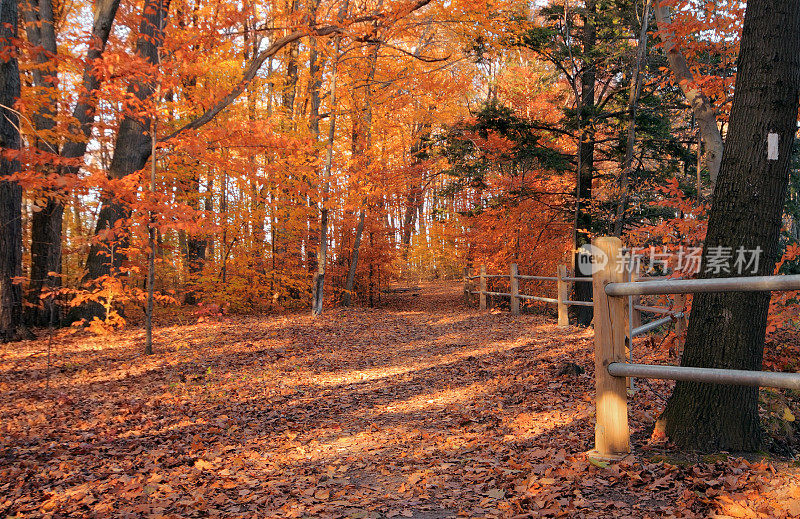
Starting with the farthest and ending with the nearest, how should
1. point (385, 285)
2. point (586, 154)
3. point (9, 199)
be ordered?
point (385, 285) → point (586, 154) → point (9, 199)

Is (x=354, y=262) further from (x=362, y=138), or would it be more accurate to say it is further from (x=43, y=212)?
(x=43, y=212)

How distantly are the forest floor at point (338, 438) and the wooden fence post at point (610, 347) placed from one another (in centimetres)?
20

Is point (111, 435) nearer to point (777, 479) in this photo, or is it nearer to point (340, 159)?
point (777, 479)

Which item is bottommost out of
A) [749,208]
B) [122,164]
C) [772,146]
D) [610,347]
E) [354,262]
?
[610,347]

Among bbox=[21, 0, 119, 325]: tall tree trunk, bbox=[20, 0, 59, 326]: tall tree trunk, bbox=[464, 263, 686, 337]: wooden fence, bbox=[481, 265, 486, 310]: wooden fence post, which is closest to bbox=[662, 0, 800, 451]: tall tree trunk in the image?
bbox=[464, 263, 686, 337]: wooden fence

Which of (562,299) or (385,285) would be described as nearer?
(562,299)

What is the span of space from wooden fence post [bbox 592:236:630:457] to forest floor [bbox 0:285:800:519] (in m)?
0.20

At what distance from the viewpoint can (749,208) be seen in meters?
3.78

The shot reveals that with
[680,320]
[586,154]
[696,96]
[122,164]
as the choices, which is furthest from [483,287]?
[122,164]

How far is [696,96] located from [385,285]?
1415cm

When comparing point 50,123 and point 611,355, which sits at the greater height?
point 50,123

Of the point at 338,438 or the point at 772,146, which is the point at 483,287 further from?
the point at 772,146

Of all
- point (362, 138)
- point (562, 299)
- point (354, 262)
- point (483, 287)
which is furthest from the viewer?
point (354, 262)

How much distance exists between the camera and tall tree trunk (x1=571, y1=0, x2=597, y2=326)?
11914mm
